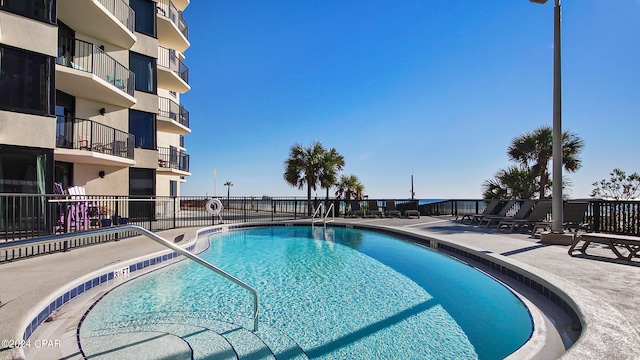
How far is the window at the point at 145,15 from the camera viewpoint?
43.6 feet

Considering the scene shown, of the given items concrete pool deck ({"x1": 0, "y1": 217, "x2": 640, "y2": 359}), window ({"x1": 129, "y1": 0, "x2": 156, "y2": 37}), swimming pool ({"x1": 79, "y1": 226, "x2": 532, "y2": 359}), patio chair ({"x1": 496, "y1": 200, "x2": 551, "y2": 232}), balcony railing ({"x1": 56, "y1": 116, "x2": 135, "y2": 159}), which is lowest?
swimming pool ({"x1": 79, "y1": 226, "x2": 532, "y2": 359})

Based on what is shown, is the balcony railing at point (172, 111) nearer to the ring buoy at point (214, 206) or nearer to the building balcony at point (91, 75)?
the building balcony at point (91, 75)

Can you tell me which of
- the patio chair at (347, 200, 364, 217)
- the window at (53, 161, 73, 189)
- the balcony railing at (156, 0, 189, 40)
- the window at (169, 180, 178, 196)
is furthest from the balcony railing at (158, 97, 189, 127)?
the patio chair at (347, 200, 364, 217)

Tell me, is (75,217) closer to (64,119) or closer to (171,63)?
(64,119)

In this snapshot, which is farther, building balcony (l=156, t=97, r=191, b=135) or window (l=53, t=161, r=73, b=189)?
building balcony (l=156, t=97, r=191, b=135)

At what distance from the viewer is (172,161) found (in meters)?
17.6

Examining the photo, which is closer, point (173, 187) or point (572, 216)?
point (572, 216)

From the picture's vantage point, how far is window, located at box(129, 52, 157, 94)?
13193 millimetres

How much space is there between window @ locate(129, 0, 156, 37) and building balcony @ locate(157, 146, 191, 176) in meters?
6.44

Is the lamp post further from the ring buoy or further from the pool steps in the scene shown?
the ring buoy

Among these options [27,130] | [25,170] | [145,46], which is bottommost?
[25,170]

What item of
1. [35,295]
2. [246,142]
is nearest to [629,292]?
[35,295]

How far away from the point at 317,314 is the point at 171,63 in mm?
18110

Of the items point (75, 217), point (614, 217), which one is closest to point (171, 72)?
point (75, 217)
